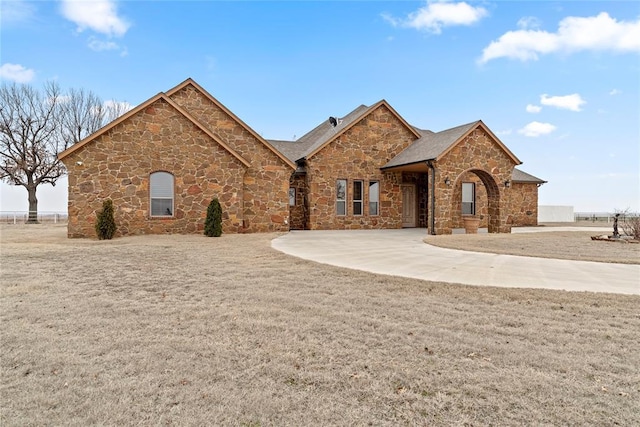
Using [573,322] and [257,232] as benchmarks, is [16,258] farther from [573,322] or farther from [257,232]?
[573,322]

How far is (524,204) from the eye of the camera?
24062mm

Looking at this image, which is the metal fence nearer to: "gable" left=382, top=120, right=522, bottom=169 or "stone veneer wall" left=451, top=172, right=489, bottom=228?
"gable" left=382, top=120, right=522, bottom=169

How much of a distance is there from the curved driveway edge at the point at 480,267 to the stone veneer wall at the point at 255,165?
607cm

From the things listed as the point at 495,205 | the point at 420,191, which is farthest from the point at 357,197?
the point at 495,205

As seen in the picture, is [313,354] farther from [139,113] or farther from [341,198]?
[341,198]

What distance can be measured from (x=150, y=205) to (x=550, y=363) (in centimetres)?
1498

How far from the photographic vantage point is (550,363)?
11.5ft

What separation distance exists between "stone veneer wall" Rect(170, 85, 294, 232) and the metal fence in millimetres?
20394

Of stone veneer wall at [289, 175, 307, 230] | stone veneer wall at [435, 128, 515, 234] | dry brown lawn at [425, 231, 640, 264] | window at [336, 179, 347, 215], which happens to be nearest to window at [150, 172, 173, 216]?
stone veneer wall at [289, 175, 307, 230]

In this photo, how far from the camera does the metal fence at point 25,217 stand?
28.8 meters

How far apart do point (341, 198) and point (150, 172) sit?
9.33m

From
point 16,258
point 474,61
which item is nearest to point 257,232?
point 16,258

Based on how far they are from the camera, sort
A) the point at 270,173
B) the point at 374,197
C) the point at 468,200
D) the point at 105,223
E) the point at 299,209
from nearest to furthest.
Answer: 1. the point at 105,223
2. the point at 270,173
3. the point at 299,209
4. the point at 374,197
5. the point at 468,200

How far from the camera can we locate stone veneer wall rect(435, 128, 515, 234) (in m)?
16.2
